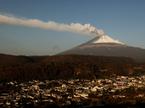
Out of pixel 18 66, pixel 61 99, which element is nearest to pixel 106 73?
pixel 18 66

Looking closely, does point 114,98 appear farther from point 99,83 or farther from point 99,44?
point 99,44

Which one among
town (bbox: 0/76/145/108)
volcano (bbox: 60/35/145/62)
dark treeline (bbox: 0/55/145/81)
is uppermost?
volcano (bbox: 60/35/145/62)

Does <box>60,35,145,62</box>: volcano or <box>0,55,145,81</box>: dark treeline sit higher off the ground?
<box>60,35,145,62</box>: volcano

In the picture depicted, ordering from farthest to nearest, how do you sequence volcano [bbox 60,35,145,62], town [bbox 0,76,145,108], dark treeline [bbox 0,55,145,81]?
volcano [bbox 60,35,145,62], dark treeline [bbox 0,55,145,81], town [bbox 0,76,145,108]

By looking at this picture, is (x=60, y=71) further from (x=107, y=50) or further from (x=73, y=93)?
(x=107, y=50)

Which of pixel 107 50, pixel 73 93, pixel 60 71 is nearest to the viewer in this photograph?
pixel 73 93

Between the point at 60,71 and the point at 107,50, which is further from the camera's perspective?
the point at 107,50

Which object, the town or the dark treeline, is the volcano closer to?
the dark treeline

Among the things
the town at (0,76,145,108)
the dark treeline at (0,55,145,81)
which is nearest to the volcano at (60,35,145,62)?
the dark treeline at (0,55,145,81)

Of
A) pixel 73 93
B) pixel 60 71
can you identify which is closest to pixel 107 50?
pixel 60 71

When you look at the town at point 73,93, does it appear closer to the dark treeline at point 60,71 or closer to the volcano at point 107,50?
the dark treeline at point 60,71

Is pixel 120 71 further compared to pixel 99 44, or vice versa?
pixel 99 44
